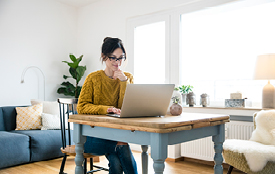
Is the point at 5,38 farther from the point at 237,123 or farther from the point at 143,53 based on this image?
the point at 237,123

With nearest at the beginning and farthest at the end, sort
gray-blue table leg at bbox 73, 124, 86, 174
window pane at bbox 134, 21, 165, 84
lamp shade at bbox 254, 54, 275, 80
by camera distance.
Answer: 1. gray-blue table leg at bbox 73, 124, 86, 174
2. lamp shade at bbox 254, 54, 275, 80
3. window pane at bbox 134, 21, 165, 84

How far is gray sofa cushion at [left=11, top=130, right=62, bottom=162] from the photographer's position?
334 cm

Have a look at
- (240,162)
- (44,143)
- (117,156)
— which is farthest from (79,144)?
(44,143)

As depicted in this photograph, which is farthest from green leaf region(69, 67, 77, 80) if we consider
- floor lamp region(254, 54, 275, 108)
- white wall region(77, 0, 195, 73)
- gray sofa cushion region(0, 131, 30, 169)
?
floor lamp region(254, 54, 275, 108)

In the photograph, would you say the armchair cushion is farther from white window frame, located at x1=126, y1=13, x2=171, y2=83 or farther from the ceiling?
the ceiling

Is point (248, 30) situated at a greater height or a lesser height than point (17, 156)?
greater

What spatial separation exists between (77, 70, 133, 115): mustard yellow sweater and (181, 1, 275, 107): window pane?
5.42 feet

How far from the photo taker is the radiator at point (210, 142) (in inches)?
115

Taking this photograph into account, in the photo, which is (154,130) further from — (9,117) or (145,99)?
(9,117)


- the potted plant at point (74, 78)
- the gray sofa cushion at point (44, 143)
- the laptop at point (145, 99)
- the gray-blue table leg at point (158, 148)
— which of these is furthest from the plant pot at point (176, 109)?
the potted plant at point (74, 78)

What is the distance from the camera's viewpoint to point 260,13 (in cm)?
306

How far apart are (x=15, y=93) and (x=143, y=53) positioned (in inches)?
83.7

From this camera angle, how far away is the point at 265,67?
2.58 m

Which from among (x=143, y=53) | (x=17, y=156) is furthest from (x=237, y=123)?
(x=17, y=156)
